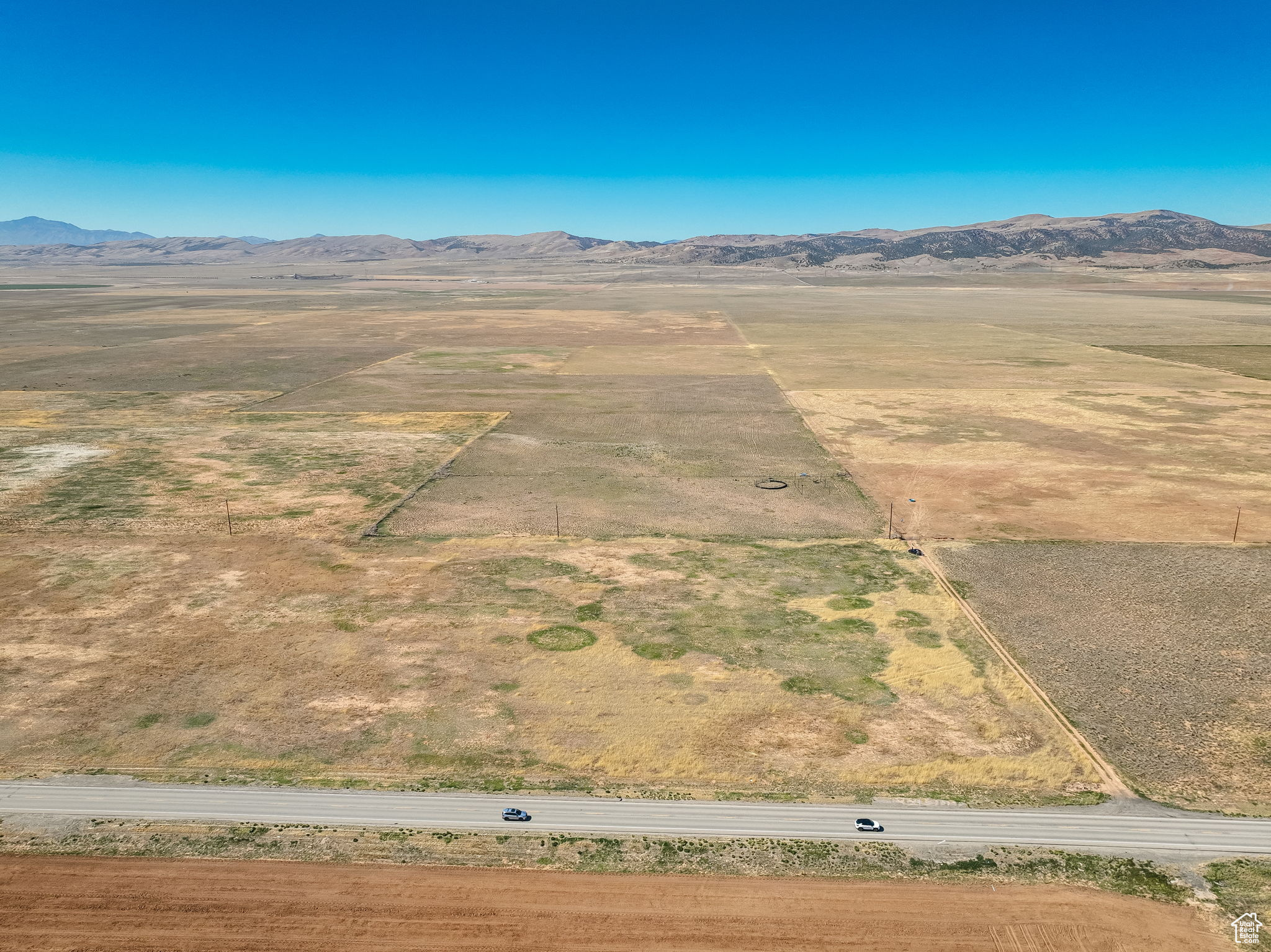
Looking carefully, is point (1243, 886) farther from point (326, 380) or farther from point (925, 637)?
point (326, 380)

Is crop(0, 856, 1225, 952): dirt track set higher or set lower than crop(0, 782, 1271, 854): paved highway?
lower

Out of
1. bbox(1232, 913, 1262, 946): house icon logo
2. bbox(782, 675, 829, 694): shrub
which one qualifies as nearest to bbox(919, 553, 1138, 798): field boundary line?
bbox(1232, 913, 1262, 946): house icon logo

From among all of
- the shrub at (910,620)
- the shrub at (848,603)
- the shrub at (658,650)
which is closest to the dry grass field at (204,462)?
the shrub at (658,650)

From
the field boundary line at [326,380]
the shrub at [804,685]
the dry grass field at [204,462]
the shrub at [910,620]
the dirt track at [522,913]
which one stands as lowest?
the dirt track at [522,913]

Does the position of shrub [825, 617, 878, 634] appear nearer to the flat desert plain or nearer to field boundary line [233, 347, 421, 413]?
the flat desert plain

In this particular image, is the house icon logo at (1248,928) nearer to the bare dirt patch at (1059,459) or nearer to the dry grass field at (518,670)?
the dry grass field at (518,670)

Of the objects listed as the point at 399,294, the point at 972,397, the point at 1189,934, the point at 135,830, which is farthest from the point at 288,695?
the point at 399,294
